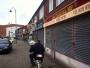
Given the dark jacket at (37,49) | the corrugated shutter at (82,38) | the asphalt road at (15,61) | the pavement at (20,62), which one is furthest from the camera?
the asphalt road at (15,61)

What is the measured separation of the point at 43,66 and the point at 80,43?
12.3 ft

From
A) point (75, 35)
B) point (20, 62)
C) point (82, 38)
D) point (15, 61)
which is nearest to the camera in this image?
point (82, 38)

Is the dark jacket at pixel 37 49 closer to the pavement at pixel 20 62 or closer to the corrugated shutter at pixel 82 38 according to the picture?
the corrugated shutter at pixel 82 38

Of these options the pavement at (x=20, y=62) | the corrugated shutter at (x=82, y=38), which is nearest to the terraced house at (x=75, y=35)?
the corrugated shutter at (x=82, y=38)

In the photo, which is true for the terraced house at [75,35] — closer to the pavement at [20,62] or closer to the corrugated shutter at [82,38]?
the corrugated shutter at [82,38]

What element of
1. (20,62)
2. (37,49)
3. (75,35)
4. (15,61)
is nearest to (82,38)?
(75,35)

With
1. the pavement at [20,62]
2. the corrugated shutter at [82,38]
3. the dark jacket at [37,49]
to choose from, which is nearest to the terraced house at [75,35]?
the corrugated shutter at [82,38]

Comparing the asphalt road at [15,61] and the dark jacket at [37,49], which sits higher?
the dark jacket at [37,49]

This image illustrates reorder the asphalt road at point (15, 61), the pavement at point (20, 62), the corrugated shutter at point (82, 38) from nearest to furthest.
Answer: the corrugated shutter at point (82, 38)
the pavement at point (20, 62)
the asphalt road at point (15, 61)

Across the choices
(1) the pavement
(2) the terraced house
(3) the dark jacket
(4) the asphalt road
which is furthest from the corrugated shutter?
(4) the asphalt road

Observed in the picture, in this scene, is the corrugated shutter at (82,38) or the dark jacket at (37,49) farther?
the dark jacket at (37,49)

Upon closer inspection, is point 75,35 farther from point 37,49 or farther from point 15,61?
point 15,61

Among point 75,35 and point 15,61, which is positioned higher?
point 75,35

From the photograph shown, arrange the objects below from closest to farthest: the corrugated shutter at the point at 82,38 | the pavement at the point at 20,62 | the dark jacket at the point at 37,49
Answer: the corrugated shutter at the point at 82,38, the dark jacket at the point at 37,49, the pavement at the point at 20,62
